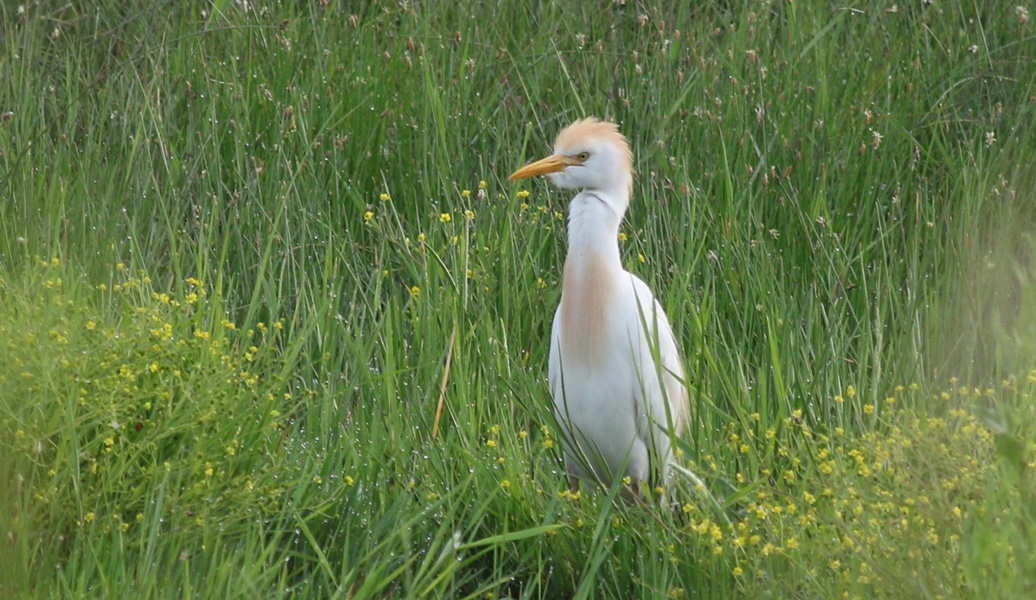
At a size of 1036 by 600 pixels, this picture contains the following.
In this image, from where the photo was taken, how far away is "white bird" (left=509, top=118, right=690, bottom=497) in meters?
3.13

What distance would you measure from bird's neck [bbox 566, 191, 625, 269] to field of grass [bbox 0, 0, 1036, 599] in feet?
0.71

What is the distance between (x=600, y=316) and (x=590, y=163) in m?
0.35

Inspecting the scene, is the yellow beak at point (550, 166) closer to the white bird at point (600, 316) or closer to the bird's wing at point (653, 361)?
the white bird at point (600, 316)

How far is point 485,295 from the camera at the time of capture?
3545mm

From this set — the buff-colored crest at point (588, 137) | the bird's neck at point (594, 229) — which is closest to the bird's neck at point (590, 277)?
the bird's neck at point (594, 229)

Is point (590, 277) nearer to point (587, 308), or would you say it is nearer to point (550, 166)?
point (587, 308)

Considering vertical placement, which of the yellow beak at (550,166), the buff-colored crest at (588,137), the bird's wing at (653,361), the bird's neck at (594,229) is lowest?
the bird's wing at (653,361)

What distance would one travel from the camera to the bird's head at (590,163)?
10.2 ft

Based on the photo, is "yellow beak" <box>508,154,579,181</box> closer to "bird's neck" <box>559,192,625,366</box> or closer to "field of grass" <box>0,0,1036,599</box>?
"bird's neck" <box>559,192,625,366</box>

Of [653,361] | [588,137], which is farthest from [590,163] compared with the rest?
[653,361]

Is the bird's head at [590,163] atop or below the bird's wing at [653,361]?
atop

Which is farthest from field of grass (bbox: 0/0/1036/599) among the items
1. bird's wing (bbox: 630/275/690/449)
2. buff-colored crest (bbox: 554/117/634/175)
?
buff-colored crest (bbox: 554/117/634/175)

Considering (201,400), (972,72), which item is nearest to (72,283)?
(201,400)

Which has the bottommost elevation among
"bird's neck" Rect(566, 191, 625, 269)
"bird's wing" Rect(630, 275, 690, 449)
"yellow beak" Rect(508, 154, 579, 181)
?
"bird's wing" Rect(630, 275, 690, 449)
